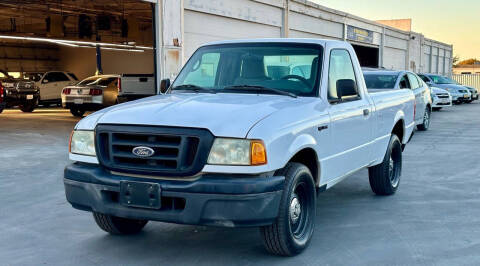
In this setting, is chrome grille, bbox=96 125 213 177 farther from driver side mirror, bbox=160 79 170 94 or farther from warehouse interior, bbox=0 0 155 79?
warehouse interior, bbox=0 0 155 79

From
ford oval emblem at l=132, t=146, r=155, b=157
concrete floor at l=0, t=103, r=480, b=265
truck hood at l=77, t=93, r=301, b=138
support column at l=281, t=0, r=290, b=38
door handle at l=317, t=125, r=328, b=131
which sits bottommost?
concrete floor at l=0, t=103, r=480, b=265

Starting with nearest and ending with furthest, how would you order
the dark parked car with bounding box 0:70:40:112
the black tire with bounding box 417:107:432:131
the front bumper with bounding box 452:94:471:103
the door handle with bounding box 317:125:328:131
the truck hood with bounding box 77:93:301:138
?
the truck hood with bounding box 77:93:301:138, the door handle with bounding box 317:125:328:131, the black tire with bounding box 417:107:432:131, the dark parked car with bounding box 0:70:40:112, the front bumper with bounding box 452:94:471:103

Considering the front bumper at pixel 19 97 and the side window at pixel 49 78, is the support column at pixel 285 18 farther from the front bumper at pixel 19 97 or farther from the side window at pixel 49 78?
the side window at pixel 49 78

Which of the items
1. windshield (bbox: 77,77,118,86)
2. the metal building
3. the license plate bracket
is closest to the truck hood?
the license plate bracket

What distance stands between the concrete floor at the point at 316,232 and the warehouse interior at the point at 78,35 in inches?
592

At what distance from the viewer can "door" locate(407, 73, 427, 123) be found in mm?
13469

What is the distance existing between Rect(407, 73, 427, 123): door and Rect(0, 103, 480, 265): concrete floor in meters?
4.99

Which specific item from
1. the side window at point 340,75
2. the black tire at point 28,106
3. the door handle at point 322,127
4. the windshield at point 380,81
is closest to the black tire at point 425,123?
the windshield at point 380,81

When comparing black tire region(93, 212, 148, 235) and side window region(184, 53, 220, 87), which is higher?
side window region(184, 53, 220, 87)

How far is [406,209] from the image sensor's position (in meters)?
6.27

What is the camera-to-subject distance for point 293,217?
4.54 m

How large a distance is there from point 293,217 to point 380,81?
29.5 ft

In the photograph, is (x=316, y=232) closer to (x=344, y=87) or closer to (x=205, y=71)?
(x=344, y=87)

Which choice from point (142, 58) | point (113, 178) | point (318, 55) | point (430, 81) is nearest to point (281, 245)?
point (113, 178)
